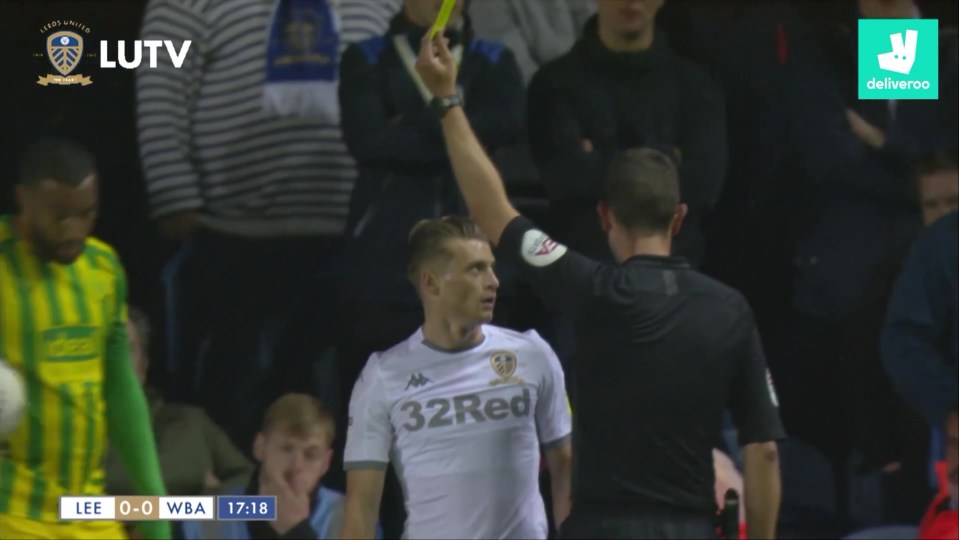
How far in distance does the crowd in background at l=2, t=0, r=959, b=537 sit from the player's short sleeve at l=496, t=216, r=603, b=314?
0.83 feet

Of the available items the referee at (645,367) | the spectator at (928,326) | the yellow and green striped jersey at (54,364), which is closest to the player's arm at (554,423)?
the referee at (645,367)

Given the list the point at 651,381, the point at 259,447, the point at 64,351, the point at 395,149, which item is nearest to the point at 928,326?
the point at 651,381

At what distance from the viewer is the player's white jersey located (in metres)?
3.16

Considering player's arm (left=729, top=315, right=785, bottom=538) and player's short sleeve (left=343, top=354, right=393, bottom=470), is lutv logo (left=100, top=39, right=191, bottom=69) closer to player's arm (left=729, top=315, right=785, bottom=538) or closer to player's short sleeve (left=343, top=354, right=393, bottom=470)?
player's short sleeve (left=343, top=354, right=393, bottom=470)

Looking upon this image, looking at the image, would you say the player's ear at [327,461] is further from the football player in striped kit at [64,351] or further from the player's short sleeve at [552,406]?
the player's short sleeve at [552,406]

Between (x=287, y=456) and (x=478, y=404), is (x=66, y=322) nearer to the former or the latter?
(x=287, y=456)

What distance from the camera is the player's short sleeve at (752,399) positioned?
3.01 meters

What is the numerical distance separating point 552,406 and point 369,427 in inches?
15.6

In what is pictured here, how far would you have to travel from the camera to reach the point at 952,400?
3367 millimetres

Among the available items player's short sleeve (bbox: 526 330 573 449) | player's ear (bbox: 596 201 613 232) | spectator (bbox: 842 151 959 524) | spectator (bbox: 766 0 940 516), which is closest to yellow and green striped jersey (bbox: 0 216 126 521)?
player's short sleeve (bbox: 526 330 573 449)

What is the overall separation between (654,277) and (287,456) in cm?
93

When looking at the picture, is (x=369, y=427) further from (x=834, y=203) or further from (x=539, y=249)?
(x=834, y=203)

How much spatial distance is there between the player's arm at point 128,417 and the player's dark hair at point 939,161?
6.02ft

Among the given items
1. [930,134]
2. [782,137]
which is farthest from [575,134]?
[930,134]
